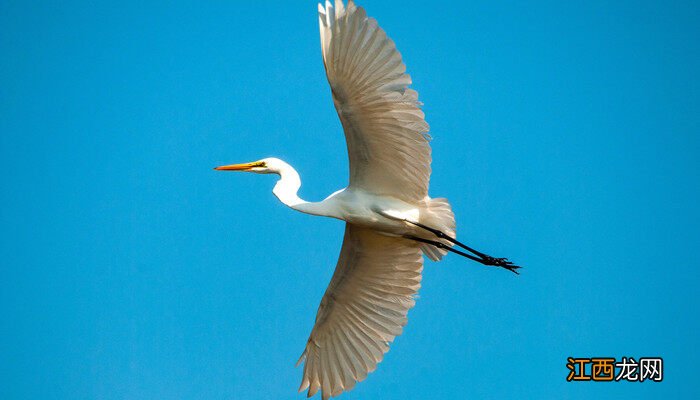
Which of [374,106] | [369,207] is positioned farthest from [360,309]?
[374,106]

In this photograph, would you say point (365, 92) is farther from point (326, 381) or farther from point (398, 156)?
point (326, 381)

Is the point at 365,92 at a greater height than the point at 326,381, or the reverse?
the point at 365,92

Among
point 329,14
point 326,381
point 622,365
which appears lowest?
point 326,381

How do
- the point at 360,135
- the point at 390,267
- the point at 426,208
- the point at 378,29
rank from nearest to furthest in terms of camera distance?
the point at 378,29, the point at 360,135, the point at 426,208, the point at 390,267

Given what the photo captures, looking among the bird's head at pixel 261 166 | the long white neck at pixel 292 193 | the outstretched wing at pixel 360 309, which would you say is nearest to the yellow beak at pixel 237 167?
the bird's head at pixel 261 166

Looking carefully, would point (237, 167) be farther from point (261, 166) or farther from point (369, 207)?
point (369, 207)

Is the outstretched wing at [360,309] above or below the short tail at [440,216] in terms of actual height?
below

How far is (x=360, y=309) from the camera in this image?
28.2ft

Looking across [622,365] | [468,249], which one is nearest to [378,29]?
[468,249]

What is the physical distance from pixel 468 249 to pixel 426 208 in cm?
59

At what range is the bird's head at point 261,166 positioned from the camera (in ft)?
27.0

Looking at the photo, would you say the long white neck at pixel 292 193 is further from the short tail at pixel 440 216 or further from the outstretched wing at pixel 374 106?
the short tail at pixel 440 216

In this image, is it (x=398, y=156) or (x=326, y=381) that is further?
(x=326, y=381)

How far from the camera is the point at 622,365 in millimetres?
8883
